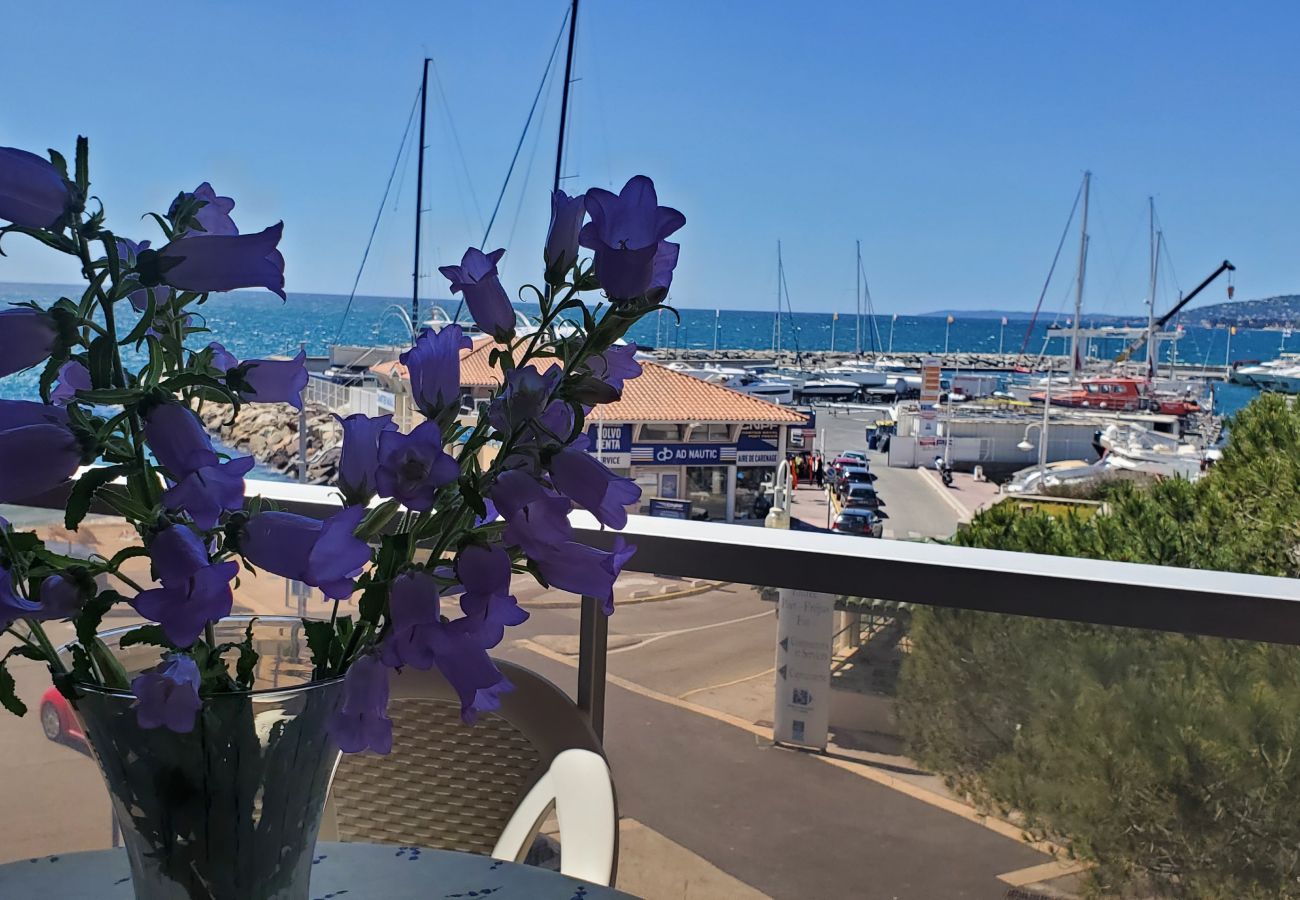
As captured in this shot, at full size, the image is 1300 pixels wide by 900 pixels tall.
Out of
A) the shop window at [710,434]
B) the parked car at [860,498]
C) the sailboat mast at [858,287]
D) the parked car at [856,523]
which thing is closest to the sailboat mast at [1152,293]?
the sailboat mast at [858,287]

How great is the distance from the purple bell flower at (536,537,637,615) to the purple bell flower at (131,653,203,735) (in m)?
0.14

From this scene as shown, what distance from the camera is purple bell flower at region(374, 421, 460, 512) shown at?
0.39 metres

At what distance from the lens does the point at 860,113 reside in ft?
139

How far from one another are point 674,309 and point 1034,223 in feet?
145

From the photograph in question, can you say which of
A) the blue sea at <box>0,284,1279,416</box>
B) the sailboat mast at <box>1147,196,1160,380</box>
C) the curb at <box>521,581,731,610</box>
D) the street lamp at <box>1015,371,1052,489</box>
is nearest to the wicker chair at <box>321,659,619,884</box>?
the curb at <box>521,581,731,610</box>

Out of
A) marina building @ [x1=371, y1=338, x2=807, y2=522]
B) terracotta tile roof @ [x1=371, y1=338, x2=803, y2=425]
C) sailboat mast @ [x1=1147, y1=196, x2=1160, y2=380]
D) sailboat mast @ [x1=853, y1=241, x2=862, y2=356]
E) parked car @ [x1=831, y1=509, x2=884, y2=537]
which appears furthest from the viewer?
sailboat mast @ [x1=853, y1=241, x2=862, y2=356]

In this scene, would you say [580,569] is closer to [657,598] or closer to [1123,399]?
[657,598]

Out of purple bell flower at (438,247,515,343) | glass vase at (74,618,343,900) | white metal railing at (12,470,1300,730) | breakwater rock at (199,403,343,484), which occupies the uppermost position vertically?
purple bell flower at (438,247,515,343)

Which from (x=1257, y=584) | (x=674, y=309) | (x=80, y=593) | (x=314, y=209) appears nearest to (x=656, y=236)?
(x=674, y=309)

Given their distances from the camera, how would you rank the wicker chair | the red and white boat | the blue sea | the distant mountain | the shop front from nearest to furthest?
1. the wicker chair
2. the shop front
3. the blue sea
4. the red and white boat
5. the distant mountain

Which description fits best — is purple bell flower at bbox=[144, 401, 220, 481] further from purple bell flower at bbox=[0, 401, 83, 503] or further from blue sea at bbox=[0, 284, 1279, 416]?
blue sea at bbox=[0, 284, 1279, 416]

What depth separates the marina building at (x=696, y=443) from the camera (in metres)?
13.3

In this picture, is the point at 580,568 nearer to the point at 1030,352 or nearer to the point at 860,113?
the point at 1030,352

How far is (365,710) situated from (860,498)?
1766 cm
